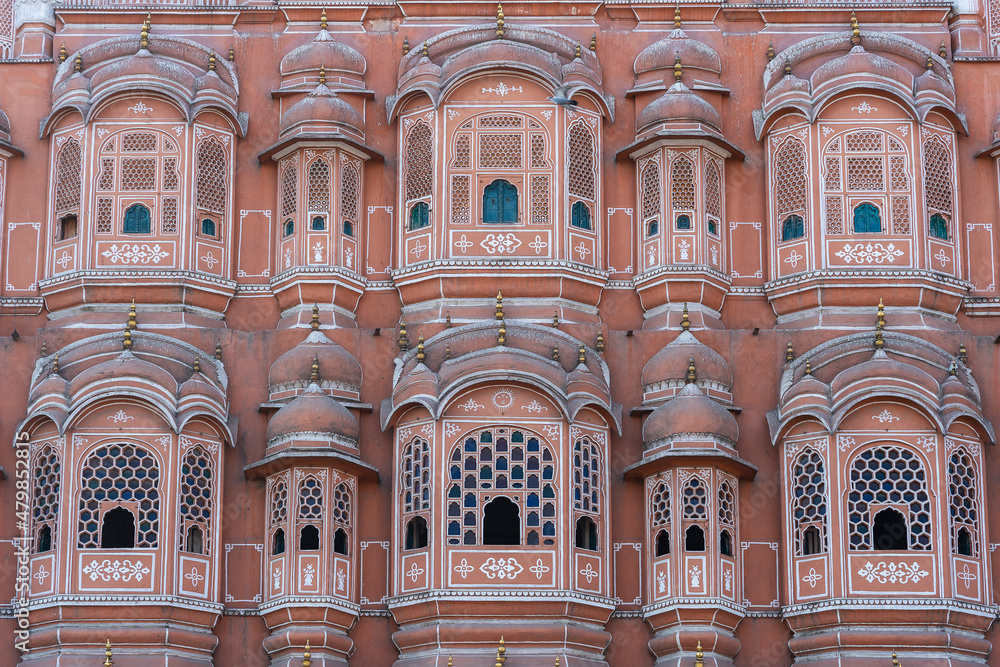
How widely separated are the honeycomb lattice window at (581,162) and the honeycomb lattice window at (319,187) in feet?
11.4

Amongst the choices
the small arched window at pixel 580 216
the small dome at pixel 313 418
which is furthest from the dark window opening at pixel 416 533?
the small arched window at pixel 580 216

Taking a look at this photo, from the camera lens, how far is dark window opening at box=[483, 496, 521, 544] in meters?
27.5

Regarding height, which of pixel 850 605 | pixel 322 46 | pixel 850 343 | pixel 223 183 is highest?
pixel 322 46

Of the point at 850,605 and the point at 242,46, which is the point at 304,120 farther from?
the point at 850,605

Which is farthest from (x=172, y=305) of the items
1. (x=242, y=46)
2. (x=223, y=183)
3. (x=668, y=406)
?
(x=668, y=406)

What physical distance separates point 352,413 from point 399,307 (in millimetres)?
1874

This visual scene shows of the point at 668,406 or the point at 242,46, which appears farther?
Result: the point at 242,46

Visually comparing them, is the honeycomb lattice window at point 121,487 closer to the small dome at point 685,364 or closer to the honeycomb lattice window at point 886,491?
the small dome at point 685,364

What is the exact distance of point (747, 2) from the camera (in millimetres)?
30953

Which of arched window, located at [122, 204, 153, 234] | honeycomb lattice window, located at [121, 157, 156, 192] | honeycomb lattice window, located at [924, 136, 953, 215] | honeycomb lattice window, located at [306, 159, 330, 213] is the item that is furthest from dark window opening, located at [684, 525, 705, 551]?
honeycomb lattice window, located at [121, 157, 156, 192]

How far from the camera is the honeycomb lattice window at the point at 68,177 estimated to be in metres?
29.7

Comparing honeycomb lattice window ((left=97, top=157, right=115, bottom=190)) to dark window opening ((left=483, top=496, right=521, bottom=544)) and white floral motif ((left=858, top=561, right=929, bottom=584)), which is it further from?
white floral motif ((left=858, top=561, right=929, bottom=584))

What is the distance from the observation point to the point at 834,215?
95.9ft

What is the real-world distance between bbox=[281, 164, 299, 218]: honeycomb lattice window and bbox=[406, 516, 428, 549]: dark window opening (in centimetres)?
501
